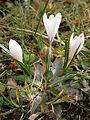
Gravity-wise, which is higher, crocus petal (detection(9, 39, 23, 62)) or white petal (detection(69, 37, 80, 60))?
crocus petal (detection(9, 39, 23, 62))

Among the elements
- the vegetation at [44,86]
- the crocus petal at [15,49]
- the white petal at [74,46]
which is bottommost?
the vegetation at [44,86]

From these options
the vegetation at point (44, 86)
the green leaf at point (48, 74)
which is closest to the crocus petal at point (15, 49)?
the vegetation at point (44, 86)

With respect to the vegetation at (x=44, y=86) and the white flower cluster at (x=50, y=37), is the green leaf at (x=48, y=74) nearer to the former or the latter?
the vegetation at (x=44, y=86)

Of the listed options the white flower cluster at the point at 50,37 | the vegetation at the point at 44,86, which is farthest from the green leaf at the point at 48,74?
the white flower cluster at the point at 50,37

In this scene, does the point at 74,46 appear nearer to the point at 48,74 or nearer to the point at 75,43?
the point at 75,43

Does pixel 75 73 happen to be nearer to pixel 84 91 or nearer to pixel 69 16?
pixel 84 91

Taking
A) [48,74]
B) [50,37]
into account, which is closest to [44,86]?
[48,74]

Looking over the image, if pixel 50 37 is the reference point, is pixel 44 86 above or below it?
below

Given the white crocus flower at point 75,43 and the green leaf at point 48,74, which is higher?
the white crocus flower at point 75,43

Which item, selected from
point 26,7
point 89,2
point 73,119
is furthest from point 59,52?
point 89,2

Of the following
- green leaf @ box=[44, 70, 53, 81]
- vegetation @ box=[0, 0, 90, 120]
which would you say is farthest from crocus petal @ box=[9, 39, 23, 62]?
green leaf @ box=[44, 70, 53, 81]

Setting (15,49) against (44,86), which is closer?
(15,49)

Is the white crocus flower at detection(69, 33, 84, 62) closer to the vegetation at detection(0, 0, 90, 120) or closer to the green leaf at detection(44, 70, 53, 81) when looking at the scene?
the vegetation at detection(0, 0, 90, 120)

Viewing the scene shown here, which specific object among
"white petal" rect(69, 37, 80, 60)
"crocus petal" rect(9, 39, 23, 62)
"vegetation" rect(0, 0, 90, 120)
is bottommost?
"vegetation" rect(0, 0, 90, 120)
